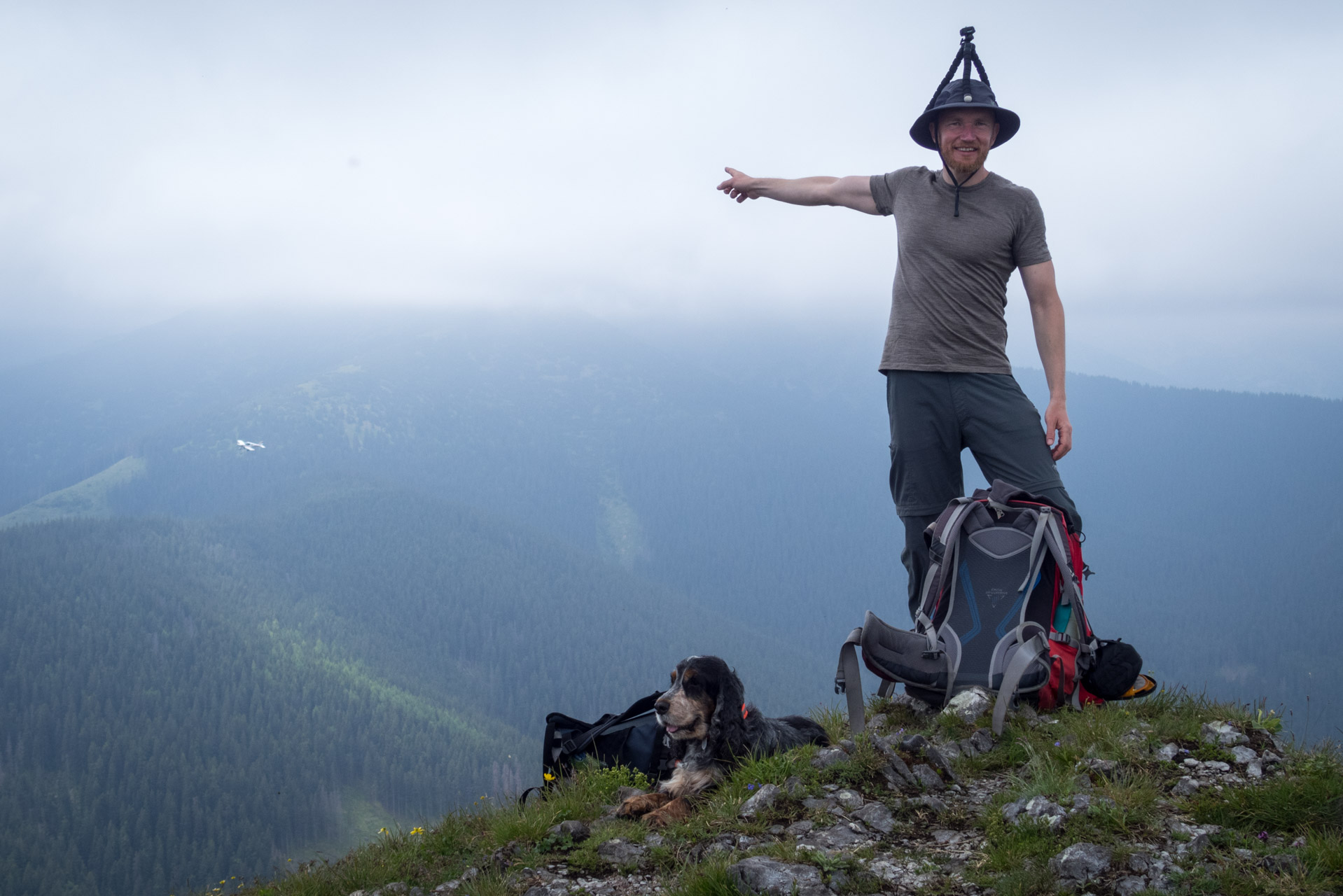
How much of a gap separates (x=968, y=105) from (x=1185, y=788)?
3.44 m

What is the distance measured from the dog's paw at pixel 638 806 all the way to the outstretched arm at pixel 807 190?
141 inches

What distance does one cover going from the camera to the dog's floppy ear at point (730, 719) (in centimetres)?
475

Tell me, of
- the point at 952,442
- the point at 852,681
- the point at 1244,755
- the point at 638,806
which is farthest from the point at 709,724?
the point at 1244,755

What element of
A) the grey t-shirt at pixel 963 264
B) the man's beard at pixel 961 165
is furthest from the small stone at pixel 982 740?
the man's beard at pixel 961 165

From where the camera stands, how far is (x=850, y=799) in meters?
3.76

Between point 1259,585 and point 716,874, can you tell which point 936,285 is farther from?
point 1259,585

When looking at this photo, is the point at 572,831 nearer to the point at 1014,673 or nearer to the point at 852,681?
the point at 852,681

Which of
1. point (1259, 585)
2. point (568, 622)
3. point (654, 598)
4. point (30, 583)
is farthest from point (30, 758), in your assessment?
point (1259, 585)

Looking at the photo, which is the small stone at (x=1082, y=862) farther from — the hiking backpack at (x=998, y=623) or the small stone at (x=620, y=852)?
the small stone at (x=620, y=852)

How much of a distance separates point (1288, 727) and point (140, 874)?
106724 mm

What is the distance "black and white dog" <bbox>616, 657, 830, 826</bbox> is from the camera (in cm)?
466

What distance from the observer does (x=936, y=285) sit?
183 inches

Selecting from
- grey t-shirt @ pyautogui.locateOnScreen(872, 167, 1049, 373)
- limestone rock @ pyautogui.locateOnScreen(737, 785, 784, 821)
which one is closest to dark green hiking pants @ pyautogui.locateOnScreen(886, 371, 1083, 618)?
grey t-shirt @ pyautogui.locateOnScreen(872, 167, 1049, 373)

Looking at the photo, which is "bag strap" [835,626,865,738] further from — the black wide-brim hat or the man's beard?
the black wide-brim hat
